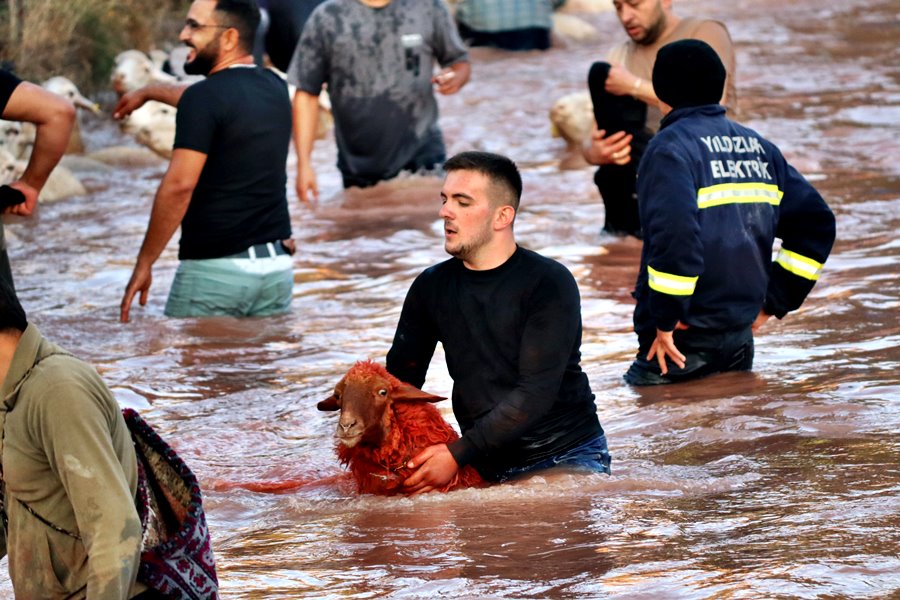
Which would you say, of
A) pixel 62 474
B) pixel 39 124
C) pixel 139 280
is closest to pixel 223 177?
pixel 139 280

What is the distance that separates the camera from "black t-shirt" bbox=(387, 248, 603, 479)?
514cm

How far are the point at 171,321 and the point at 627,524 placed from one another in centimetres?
386

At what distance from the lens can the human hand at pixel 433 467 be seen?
5.18 meters

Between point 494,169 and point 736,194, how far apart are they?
1416mm

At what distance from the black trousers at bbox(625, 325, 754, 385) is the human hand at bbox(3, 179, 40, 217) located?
2.70m

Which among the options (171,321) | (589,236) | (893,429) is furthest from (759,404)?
(589,236)

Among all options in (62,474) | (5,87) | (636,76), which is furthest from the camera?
(636,76)

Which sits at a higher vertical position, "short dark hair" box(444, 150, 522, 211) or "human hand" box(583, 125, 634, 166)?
"short dark hair" box(444, 150, 522, 211)

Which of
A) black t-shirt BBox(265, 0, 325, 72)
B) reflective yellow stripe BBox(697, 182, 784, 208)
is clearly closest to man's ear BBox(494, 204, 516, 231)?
reflective yellow stripe BBox(697, 182, 784, 208)

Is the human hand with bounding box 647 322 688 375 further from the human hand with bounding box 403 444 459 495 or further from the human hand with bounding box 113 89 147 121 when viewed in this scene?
the human hand with bounding box 113 89 147 121

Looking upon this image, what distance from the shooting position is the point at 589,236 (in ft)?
35.0

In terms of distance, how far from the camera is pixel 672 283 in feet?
20.0

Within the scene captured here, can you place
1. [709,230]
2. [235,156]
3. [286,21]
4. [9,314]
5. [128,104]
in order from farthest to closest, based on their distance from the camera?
[286,21] → [128,104] → [235,156] → [709,230] → [9,314]

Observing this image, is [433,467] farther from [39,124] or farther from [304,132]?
[304,132]
